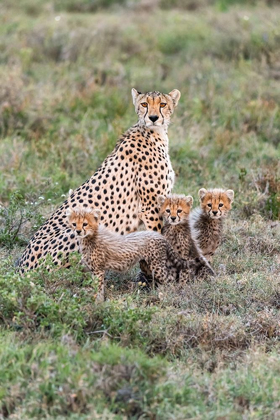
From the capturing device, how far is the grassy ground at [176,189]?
3195 mm

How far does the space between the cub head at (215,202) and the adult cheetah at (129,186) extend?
0.29 metres

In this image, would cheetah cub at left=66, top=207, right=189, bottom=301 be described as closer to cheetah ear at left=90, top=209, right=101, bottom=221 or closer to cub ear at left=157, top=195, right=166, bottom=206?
cheetah ear at left=90, top=209, right=101, bottom=221

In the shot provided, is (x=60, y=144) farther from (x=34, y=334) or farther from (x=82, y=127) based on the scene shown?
(x=34, y=334)

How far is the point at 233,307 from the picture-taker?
4.37 m

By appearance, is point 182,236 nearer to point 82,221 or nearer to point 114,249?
point 114,249

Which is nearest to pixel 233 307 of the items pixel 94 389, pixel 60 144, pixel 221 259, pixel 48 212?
pixel 221 259

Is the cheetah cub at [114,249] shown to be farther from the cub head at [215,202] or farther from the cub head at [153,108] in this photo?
the cub head at [153,108]

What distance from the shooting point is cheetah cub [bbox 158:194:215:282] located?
4.75 metres

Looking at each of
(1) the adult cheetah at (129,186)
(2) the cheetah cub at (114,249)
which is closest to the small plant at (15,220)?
(1) the adult cheetah at (129,186)

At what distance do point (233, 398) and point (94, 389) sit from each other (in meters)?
0.61

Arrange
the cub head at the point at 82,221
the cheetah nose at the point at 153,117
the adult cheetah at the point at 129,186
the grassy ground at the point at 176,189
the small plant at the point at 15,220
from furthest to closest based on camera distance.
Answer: the small plant at the point at 15,220 → the cheetah nose at the point at 153,117 → the adult cheetah at the point at 129,186 → the cub head at the point at 82,221 → the grassy ground at the point at 176,189

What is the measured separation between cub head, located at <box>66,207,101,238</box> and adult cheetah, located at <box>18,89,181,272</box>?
248 millimetres

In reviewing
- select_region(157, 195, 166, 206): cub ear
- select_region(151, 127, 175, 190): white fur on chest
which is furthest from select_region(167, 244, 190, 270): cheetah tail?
select_region(151, 127, 175, 190): white fur on chest

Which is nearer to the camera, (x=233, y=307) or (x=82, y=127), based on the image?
(x=233, y=307)
